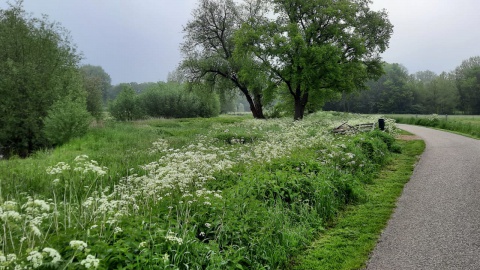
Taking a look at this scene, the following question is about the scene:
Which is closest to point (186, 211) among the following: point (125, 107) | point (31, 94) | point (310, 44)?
point (31, 94)

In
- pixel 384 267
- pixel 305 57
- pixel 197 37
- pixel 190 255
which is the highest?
pixel 197 37

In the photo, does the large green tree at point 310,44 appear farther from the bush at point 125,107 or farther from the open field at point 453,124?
the bush at point 125,107

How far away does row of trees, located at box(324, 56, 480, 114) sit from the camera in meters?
66.2

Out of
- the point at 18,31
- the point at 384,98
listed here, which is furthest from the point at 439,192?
the point at 384,98

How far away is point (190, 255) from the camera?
13.7 ft

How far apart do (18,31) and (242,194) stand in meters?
23.3

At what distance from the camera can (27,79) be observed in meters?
19.8

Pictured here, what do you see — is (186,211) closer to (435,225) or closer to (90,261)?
(90,261)

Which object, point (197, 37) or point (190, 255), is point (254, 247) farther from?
point (197, 37)

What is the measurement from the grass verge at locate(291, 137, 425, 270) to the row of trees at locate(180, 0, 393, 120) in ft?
70.6

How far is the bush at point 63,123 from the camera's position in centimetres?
1816

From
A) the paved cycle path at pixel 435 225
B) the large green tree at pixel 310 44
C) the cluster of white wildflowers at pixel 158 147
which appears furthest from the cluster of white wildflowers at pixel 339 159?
the large green tree at pixel 310 44

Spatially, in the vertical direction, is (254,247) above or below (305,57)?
below

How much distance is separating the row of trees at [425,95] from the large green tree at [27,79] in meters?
47.7
